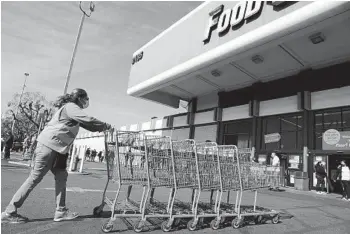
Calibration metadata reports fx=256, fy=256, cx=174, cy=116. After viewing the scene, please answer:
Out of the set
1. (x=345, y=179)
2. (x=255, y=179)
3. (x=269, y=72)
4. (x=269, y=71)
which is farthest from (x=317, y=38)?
(x=255, y=179)

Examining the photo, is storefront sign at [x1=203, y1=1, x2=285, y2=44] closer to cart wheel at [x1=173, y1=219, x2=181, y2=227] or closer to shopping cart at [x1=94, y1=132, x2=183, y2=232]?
shopping cart at [x1=94, y1=132, x2=183, y2=232]

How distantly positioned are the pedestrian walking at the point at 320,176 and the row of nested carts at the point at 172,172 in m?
9.61

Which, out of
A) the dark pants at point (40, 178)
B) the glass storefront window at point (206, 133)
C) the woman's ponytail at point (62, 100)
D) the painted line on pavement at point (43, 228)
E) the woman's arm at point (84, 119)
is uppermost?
the glass storefront window at point (206, 133)

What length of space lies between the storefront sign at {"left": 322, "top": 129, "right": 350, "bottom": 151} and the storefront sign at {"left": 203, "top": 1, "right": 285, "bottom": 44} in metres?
7.05

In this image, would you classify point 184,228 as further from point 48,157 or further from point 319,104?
point 319,104

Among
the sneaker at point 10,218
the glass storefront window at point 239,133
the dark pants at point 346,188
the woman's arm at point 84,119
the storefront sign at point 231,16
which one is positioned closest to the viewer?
the sneaker at point 10,218

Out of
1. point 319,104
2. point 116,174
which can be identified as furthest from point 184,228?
point 319,104

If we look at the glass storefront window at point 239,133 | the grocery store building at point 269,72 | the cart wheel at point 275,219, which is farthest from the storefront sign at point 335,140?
the cart wheel at point 275,219

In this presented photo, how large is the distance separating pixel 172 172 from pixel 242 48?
9.71 meters

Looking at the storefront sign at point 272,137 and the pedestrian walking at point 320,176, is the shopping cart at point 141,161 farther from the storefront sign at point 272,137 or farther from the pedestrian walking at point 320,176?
the storefront sign at point 272,137

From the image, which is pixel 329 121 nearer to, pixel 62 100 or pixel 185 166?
pixel 185 166

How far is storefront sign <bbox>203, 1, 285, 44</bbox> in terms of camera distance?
11.5 m

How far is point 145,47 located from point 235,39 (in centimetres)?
1016

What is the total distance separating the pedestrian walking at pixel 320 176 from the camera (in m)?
12.4
